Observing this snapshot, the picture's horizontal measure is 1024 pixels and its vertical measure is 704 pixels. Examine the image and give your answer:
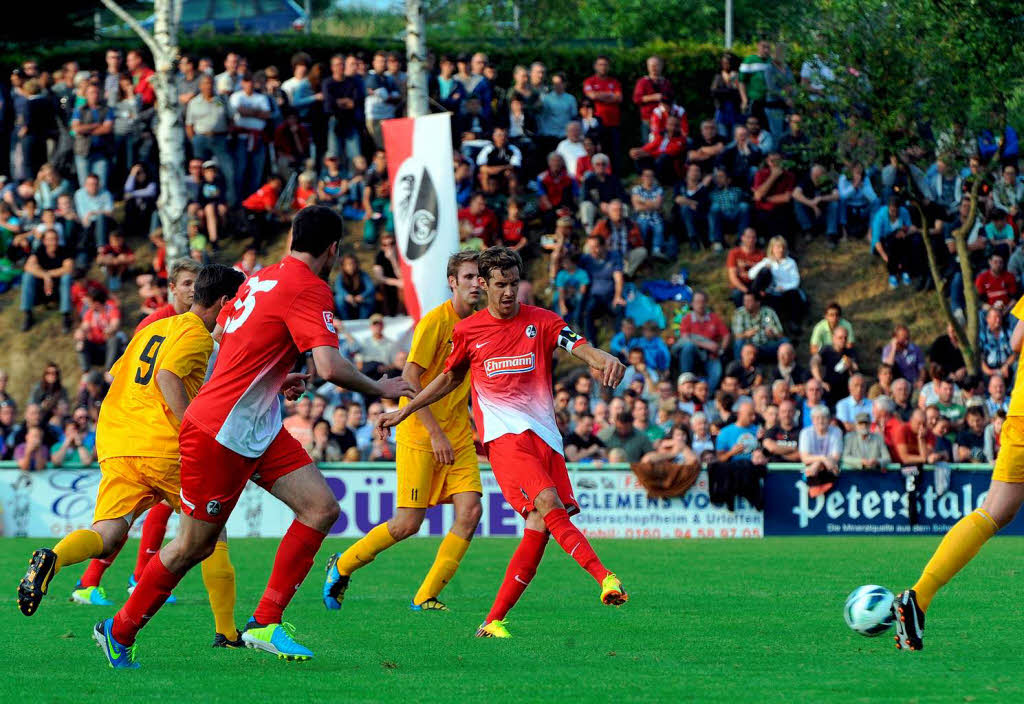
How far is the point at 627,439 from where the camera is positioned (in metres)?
19.4

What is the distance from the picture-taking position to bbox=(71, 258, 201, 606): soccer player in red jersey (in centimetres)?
970

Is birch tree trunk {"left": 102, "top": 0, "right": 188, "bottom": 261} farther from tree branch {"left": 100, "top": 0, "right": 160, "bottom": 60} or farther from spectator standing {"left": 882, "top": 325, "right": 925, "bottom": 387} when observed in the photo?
spectator standing {"left": 882, "top": 325, "right": 925, "bottom": 387}

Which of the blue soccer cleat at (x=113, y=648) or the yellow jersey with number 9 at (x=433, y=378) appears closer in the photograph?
the blue soccer cleat at (x=113, y=648)

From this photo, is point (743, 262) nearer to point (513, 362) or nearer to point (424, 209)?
point (424, 209)

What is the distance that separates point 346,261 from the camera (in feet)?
74.8

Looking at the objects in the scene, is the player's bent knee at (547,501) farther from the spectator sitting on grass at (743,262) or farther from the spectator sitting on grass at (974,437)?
the spectator sitting on grass at (743,262)

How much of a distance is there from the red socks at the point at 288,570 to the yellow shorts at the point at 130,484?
54.8 inches

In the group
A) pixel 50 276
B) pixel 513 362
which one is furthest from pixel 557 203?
pixel 513 362

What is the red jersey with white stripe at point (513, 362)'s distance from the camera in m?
9.22

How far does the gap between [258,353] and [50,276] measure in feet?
61.3

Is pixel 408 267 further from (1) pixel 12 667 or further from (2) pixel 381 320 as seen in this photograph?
(1) pixel 12 667

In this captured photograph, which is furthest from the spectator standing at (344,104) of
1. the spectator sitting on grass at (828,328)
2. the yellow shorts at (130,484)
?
the yellow shorts at (130,484)

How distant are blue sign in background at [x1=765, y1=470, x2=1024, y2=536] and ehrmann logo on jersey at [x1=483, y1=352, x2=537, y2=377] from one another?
33.7ft

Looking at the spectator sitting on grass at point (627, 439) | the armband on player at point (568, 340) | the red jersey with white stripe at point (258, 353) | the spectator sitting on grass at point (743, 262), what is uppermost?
the red jersey with white stripe at point (258, 353)
